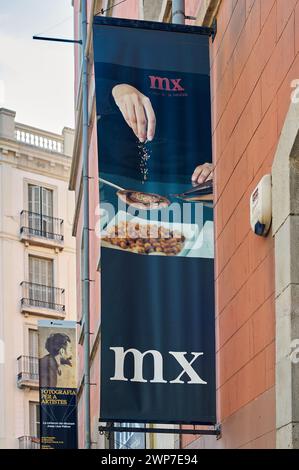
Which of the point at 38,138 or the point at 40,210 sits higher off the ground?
the point at 38,138

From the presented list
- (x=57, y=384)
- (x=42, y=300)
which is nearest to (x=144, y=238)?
(x=57, y=384)

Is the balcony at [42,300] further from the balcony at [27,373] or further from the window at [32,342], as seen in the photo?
the balcony at [27,373]

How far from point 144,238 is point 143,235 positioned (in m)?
0.03

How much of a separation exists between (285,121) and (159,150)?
8.12 ft

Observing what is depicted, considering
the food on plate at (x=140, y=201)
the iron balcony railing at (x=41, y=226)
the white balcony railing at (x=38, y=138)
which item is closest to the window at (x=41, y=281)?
the iron balcony railing at (x=41, y=226)

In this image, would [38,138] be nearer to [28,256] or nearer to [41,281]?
[28,256]

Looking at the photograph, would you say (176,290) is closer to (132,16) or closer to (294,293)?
(294,293)

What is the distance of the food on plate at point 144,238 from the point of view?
421 inches

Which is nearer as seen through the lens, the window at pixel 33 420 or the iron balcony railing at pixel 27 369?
the iron balcony railing at pixel 27 369

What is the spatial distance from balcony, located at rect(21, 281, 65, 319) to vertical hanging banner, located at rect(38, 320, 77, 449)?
21.3m

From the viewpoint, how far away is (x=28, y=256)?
4947 cm

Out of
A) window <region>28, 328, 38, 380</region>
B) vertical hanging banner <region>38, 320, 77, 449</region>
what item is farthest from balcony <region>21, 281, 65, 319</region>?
vertical hanging banner <region>38, 320, 77, 449</region>

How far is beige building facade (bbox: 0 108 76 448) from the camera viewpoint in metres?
46.9

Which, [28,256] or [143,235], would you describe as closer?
[143,235]
